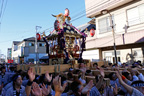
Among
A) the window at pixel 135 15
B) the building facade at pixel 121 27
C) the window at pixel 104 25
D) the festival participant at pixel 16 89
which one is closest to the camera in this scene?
the festival participant at pixel 16 89

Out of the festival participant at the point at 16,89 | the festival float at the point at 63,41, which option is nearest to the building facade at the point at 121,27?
the festival float at the point at 63,41

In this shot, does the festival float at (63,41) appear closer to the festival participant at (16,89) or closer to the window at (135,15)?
the festival participant at (16,89)

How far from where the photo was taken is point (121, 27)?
493 inches

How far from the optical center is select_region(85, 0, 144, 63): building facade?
36.0 ft

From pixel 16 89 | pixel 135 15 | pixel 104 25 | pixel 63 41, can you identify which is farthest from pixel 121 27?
pixel 16 89

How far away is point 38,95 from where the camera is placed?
62.8 inches

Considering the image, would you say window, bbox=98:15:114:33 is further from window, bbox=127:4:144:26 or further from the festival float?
the festival float

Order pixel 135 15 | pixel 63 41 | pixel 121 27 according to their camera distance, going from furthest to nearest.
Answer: pixel 121 27 → pixel 135 15 → pixel 63 41

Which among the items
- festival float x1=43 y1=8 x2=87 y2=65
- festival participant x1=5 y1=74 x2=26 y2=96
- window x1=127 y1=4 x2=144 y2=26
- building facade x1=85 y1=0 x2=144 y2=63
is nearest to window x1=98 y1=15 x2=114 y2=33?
building facade x1=85 y1=0 x2=144 y2=63

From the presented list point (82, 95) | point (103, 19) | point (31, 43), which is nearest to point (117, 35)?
point (103, 19)

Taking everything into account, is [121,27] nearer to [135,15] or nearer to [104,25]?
[135,15]

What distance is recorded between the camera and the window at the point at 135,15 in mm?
10867

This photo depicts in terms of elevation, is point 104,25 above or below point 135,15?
below

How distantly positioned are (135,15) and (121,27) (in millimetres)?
1806
